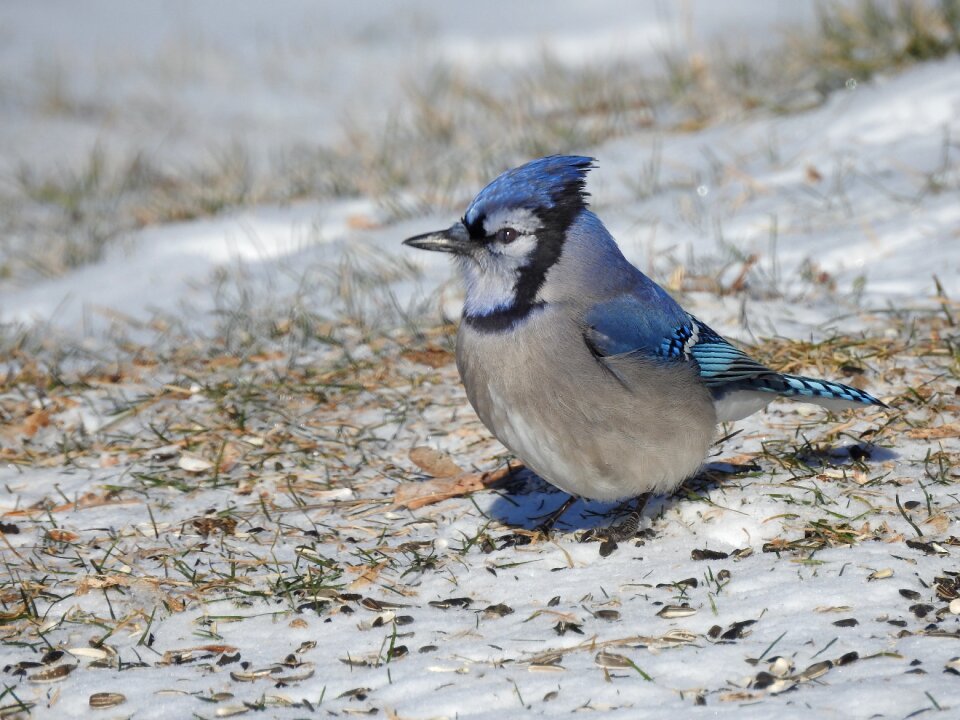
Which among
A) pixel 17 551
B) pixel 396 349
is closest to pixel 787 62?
pixel 396 349

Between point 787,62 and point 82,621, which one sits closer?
point 82,621

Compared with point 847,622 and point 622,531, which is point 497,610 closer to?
point 622,531

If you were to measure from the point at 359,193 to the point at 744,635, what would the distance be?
5.20 metres

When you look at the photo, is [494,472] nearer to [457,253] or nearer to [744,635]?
[457,253]

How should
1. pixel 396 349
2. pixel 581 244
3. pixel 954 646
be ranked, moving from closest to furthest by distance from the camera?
1. pixel 954 646
2. pixel 581 244
3. pixel 396 349

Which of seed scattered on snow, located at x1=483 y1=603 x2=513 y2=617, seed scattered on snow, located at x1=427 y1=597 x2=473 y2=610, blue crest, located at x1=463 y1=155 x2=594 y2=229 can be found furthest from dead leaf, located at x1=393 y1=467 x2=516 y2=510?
blue crest, located at x1=463 y1=155 x2=594 y2=229

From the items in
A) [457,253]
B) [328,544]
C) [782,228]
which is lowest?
[328,544]

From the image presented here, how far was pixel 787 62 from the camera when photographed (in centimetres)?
840

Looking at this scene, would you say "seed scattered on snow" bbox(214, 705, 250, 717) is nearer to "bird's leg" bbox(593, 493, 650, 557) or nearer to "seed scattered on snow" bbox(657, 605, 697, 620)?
"seed scattered on snow" bbox(657, 605, 697, 620)

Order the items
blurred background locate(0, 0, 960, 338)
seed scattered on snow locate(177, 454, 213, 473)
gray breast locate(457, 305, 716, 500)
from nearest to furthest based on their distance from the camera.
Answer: gray breast locate(457, 305, 716, 500), seed scattered on snow locate(177, 454, 213, 473), blurred background locate(0, 0, 960, 338)

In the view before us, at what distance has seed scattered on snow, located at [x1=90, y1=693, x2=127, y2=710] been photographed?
9.77ft

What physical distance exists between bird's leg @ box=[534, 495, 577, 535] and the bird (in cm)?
21

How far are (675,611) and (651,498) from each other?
764 millimetres

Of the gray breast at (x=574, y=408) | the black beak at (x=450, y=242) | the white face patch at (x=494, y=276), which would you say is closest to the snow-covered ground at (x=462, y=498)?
the gray breast at (x=574, y=408)
